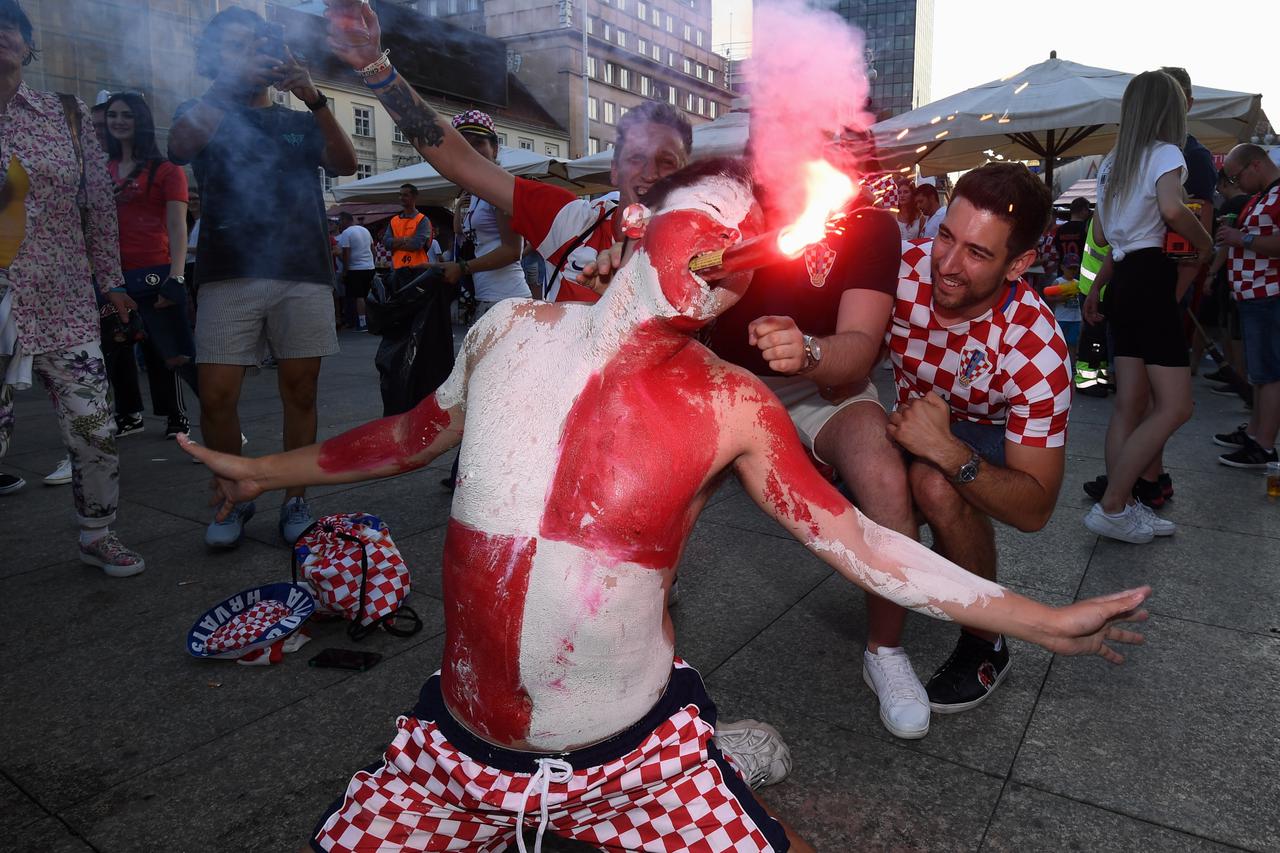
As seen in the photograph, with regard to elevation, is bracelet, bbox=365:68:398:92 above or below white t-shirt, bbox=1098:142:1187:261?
above

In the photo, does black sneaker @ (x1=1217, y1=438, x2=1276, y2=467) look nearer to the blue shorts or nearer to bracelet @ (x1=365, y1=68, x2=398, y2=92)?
the blue shorts

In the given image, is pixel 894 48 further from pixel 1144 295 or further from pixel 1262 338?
pixel 1262 338

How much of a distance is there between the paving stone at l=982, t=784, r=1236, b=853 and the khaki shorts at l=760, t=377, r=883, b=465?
42.7 inches

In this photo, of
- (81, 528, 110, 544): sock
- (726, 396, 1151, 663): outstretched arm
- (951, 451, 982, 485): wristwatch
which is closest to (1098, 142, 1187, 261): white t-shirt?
(951, 451, 982, 485): wristwatch

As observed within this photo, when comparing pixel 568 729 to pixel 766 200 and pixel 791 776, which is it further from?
pixel 766 200

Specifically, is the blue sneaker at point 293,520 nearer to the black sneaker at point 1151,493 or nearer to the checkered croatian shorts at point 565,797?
the checkered croatian shorts at point 565,797

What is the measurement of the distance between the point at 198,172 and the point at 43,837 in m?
2.63

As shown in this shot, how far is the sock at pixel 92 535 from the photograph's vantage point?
3.26 meters

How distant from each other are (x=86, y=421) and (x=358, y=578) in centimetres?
135

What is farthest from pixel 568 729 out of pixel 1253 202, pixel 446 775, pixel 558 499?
pixel 1253 202

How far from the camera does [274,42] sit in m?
3.08

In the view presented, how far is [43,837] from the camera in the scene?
70.7 inches

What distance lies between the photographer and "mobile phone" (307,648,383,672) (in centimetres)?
254

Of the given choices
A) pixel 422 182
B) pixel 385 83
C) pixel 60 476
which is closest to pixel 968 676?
pixel 385 83
